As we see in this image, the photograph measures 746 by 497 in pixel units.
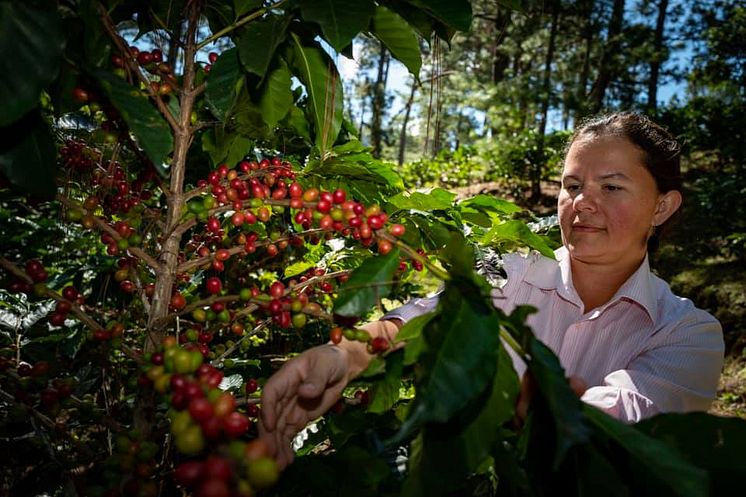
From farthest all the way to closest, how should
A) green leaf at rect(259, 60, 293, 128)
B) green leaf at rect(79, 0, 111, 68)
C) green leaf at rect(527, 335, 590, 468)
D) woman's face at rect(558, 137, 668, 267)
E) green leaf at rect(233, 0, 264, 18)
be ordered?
woman's face at rect(558, 137, 668, 267)
green leaf at rect(259, 60, 293, 128)
green leaf at rect(233, 0, 264, 18)
green leaf at rect(79, 0, 111, 68)
green leaf at rect(527, 335, 590, 468)

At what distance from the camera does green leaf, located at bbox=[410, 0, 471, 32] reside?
935 mm

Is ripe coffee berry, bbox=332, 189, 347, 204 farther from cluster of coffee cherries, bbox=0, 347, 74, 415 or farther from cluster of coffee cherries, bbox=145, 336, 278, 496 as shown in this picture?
cluster of coffee cherries, bbox=0, 347, 74, 415

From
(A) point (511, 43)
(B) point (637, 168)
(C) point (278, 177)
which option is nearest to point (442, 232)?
(C) point (278, 177)

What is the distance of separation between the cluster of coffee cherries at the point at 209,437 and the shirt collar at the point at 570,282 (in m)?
1.44

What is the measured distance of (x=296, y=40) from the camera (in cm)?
112

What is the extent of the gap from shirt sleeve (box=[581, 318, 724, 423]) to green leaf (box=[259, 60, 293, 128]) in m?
1.06

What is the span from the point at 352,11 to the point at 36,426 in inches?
43.4

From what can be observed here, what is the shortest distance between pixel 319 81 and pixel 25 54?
0.62 meters

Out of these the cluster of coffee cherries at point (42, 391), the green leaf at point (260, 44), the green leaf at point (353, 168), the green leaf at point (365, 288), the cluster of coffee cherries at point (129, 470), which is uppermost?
the green leaf at point (260, 44)

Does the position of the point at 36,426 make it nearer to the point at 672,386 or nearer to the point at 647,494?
the point at 647,494

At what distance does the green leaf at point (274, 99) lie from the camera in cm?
114

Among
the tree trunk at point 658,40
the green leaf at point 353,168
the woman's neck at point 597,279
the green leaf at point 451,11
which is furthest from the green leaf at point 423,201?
the tree trunk at point 658,40

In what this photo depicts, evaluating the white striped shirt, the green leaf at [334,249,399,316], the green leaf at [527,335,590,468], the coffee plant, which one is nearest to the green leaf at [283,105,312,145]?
the coffee plant

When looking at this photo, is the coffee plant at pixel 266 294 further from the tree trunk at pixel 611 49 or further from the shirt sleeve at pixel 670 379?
the tree trunk at pixel 611 49
